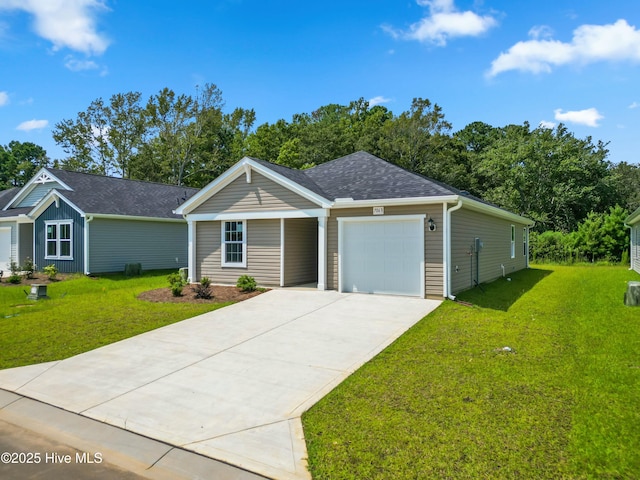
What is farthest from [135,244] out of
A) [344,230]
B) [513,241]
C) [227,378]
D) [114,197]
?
[513,241]

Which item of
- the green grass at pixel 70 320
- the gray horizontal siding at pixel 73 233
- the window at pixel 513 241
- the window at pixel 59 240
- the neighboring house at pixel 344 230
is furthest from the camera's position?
the window at pixel 513 241

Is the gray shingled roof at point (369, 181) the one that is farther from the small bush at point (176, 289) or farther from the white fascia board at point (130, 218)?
the white fascia board at point (130, 218)

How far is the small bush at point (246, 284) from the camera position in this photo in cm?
1284

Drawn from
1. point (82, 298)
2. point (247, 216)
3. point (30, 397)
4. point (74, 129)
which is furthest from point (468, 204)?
point (74, 129)

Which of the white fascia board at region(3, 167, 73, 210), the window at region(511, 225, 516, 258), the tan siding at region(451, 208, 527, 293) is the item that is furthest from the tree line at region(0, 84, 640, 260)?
the white fascia board at region(3, 167, 73, 210)

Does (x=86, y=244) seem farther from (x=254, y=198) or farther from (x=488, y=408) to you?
(x=488, y=408)

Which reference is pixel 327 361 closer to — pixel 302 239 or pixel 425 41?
pixel 302 239

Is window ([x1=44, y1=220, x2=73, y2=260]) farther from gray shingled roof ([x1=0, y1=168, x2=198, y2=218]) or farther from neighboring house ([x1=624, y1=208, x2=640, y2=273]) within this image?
Answer: neighboring house ([x1=624, y1=208, x2=640, y2=273])

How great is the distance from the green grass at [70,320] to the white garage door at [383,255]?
4122 mm

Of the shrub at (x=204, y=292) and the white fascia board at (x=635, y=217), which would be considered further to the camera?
the white fascia board at (x=635, y=217)

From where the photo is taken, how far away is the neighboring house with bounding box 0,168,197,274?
18172 mm

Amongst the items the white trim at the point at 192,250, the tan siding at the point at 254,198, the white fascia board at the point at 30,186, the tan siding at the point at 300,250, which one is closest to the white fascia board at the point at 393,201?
the tan siding at the point at 254,198

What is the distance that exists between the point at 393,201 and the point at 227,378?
730 centimetres

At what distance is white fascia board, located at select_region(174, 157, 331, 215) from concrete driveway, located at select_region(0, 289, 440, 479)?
4.11 meters
